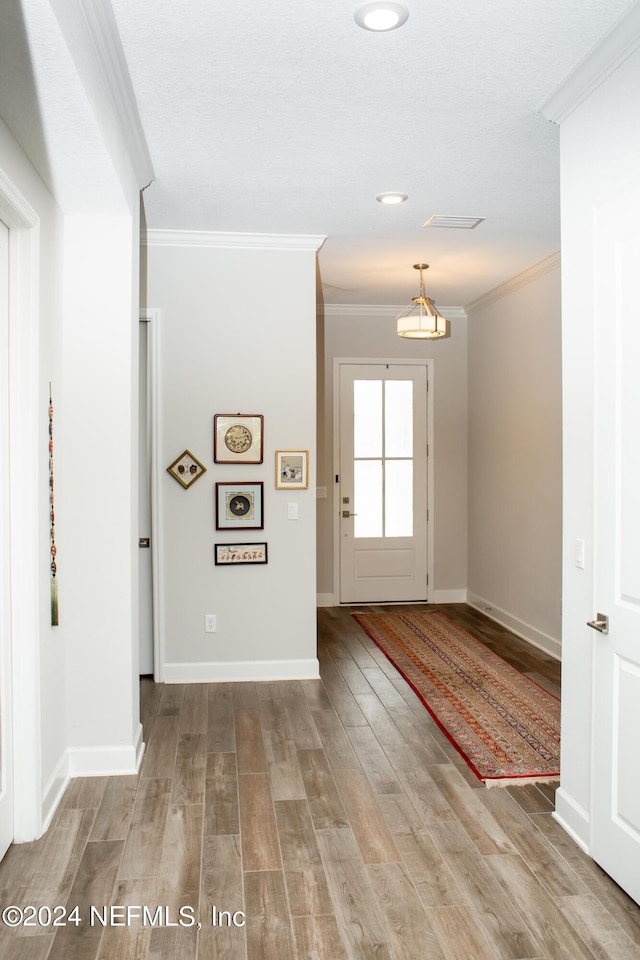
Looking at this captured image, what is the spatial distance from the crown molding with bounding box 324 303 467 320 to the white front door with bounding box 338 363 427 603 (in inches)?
17.7

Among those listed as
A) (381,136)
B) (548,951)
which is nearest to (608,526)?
(548,951)

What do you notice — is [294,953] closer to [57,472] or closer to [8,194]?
[57,472]

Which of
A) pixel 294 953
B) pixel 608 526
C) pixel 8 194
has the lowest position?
pixel 294 953

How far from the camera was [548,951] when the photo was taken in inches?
81.4

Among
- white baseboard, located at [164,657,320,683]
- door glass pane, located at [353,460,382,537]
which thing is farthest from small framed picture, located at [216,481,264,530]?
door glass pane, located at [353,460,382,537]

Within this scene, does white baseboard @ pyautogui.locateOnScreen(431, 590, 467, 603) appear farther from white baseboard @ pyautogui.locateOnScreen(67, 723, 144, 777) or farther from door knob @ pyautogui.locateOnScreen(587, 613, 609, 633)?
door knob @ pyautogui.locateOnScreen(587, 613, 609, 633)

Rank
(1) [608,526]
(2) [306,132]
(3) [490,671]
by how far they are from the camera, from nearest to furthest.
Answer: (1) [608,526]
(2) [306,132]
(3) [490,671]

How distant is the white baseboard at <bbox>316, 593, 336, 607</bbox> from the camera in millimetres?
6781

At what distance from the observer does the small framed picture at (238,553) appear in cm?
456

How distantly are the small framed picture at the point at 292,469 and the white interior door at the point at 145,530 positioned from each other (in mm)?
806

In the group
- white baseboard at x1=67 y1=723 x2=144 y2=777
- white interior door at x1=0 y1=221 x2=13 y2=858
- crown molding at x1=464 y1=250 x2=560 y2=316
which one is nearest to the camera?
white interior door at x1=0 y1=221 x2=13 y2=858

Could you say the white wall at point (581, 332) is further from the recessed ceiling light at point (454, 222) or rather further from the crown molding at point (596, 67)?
the recessed ceiling light at point (454, 222)

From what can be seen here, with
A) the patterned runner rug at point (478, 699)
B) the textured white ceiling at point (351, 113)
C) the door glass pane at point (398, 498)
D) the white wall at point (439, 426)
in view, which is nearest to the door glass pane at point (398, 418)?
the door glass pane at point (398, 498)

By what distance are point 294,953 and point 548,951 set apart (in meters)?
0.71
